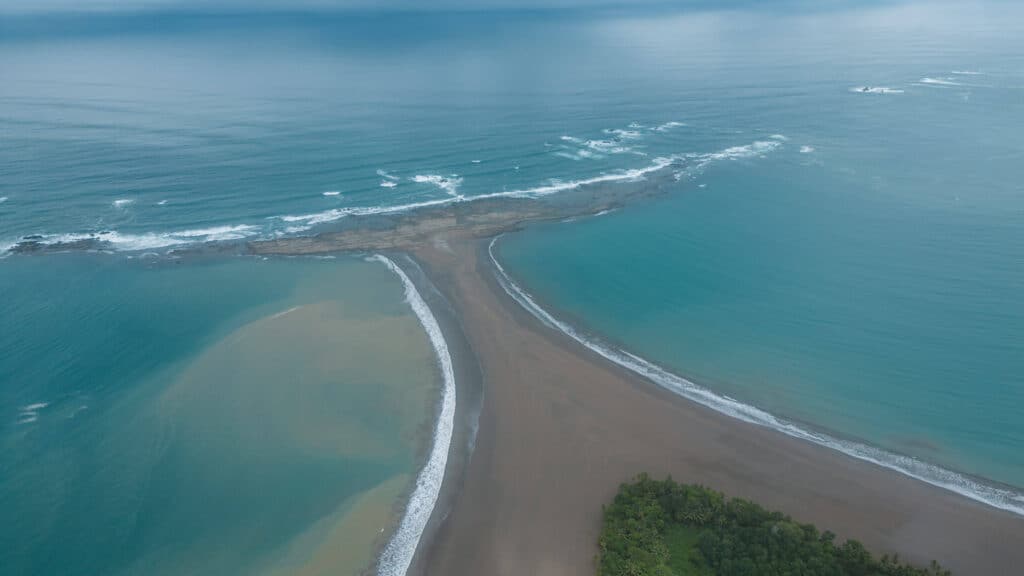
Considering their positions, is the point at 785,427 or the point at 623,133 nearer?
the point at 785,427

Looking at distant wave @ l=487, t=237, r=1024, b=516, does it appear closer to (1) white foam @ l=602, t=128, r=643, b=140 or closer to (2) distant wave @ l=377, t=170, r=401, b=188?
(2) distant wave @ l=377, t=170, r=401, b=188

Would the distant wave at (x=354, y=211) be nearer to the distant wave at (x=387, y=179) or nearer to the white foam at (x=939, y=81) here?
the distant wave at (x=387, y=179)

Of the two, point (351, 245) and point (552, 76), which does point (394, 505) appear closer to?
point (351, 245)

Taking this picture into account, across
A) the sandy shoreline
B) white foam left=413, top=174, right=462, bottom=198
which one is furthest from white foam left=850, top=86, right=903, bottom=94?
the sandy shoreline

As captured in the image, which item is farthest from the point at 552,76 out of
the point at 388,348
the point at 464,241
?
the point at 388,348

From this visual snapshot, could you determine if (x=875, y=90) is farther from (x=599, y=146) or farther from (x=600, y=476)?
(x=600, y=476)

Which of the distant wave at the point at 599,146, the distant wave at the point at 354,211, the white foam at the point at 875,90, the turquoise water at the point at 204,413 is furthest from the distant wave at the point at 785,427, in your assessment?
the white foam at the point at 875,90

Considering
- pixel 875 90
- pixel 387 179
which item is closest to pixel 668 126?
pixel 875 90
